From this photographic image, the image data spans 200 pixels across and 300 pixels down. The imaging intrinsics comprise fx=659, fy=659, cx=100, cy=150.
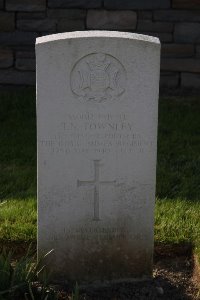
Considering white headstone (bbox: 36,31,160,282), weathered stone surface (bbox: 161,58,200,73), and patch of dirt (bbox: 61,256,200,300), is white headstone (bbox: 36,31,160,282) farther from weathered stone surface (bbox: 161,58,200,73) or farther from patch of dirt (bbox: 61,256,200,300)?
weathered stone surface (bbox: 161,58,200,73)

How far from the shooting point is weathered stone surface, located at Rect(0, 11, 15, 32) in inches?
277

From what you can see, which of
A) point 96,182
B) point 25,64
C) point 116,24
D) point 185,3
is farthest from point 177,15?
point 96,182

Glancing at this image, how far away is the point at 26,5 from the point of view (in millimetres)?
6977

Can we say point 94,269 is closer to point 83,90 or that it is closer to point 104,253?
point 104,253

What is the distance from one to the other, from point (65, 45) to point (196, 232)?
156 cm

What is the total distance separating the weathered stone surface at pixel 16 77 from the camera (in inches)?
282

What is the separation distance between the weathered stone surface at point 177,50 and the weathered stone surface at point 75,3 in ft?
2.76

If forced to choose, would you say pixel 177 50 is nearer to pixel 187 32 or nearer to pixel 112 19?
pixel 187 32

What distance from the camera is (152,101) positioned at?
3674 millimetres

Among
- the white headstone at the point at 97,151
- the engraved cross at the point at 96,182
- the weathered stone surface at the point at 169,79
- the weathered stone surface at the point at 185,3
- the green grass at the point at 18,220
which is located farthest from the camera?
the weathered stone surface at the point at 169,79

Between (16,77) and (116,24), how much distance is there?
4.04ft

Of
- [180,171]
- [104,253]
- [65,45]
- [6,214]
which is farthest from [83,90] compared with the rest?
[180,171]

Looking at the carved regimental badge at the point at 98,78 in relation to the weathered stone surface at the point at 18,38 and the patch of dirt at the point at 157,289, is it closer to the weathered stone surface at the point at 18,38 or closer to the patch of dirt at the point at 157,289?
the patch of dirt at the point at 157,289

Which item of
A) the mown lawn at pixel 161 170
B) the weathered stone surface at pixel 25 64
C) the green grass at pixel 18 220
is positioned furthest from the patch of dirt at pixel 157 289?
the weathered stone surface at pixel 25 64
